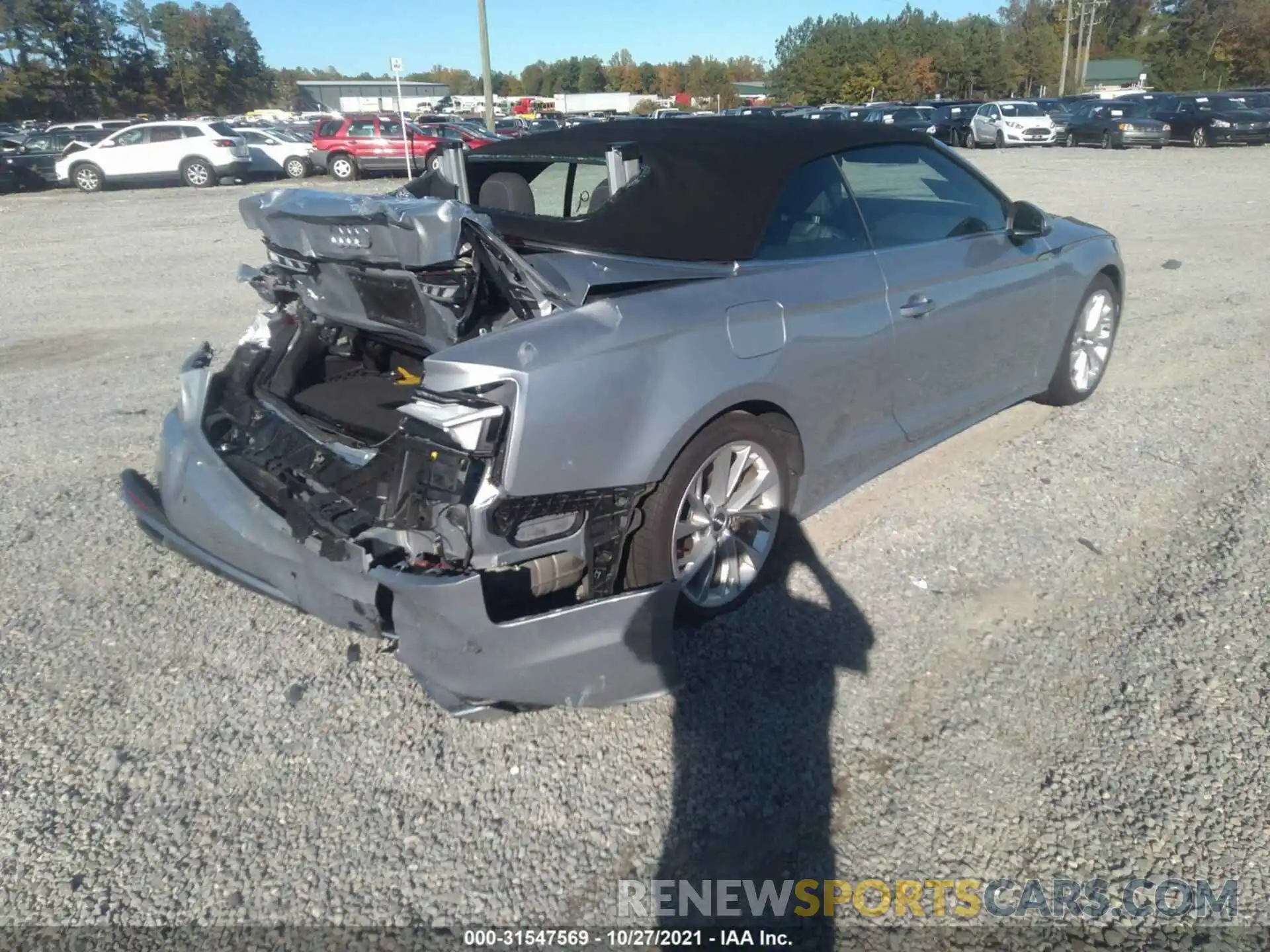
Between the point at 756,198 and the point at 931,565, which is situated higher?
the point at 756,198

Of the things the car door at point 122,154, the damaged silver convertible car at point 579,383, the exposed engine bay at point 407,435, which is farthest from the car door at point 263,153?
the exposed engine bay at point 407,435

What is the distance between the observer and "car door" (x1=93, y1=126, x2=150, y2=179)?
2456 cm

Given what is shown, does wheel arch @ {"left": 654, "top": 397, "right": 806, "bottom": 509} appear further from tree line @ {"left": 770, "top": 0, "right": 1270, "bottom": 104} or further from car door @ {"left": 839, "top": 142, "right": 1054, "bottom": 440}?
tree line @ {"left": 770, "top": 0, "right": 1270, "bottom": 104}

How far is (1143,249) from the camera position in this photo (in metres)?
11.0

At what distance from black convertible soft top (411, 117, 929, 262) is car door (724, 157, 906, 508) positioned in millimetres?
90

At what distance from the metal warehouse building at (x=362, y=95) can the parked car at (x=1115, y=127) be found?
42.9m

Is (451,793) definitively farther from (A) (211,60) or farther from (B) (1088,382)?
(A) (211,60)

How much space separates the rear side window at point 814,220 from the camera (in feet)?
11.9

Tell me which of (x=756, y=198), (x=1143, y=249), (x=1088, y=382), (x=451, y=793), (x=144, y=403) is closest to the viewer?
(x=451, y=793)

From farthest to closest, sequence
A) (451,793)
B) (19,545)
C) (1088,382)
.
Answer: (1088,382), (19,545), (451,793)

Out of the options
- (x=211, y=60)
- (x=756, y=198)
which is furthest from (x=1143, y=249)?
(x=211, y=60)

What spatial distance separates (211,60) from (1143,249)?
9359 centimetres

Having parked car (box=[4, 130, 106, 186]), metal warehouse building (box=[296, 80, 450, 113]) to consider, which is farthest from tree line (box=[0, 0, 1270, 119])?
parked car (box=[4, 130, 106, 186])

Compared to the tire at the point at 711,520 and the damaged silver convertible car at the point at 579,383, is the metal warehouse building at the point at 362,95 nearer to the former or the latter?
the damaged silver convertible car at the point at 579,383
